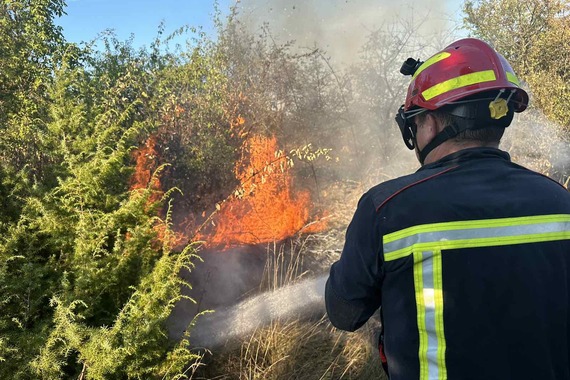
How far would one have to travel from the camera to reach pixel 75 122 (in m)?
3.54

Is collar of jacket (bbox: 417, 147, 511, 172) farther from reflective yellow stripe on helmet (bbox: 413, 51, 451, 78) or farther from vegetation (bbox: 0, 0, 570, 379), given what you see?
vegetation (bbox: 0, 0, 570, 379)

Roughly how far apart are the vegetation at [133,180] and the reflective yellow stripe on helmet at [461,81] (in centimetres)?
214

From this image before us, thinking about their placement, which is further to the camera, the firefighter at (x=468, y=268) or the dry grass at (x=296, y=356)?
the dry grass at (x=296, y=356)

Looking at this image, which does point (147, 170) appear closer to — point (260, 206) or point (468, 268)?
point (260, 206)

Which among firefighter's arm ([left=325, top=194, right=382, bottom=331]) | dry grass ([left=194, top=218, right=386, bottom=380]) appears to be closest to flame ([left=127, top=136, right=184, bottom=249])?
dry grass ([left=194, top=218, right=386, bottom=380])

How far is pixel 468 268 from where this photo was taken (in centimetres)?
128

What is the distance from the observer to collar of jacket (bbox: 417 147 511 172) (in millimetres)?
1472

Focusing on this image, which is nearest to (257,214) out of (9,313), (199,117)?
(199,117)

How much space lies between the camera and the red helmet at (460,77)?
5.26ft

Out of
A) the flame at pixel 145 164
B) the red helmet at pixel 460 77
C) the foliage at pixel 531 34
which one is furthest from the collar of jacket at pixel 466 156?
the foliage at pixel 531 34

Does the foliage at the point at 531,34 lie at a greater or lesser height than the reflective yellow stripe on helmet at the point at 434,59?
greater

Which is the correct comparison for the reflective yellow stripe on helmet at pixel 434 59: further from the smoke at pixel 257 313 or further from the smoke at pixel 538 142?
the smoke at pixel 538 142

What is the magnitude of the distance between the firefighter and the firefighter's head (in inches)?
4.3

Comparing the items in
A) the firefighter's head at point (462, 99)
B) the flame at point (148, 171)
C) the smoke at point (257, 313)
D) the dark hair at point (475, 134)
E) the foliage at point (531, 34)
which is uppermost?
the foliage at point (531, 34)
